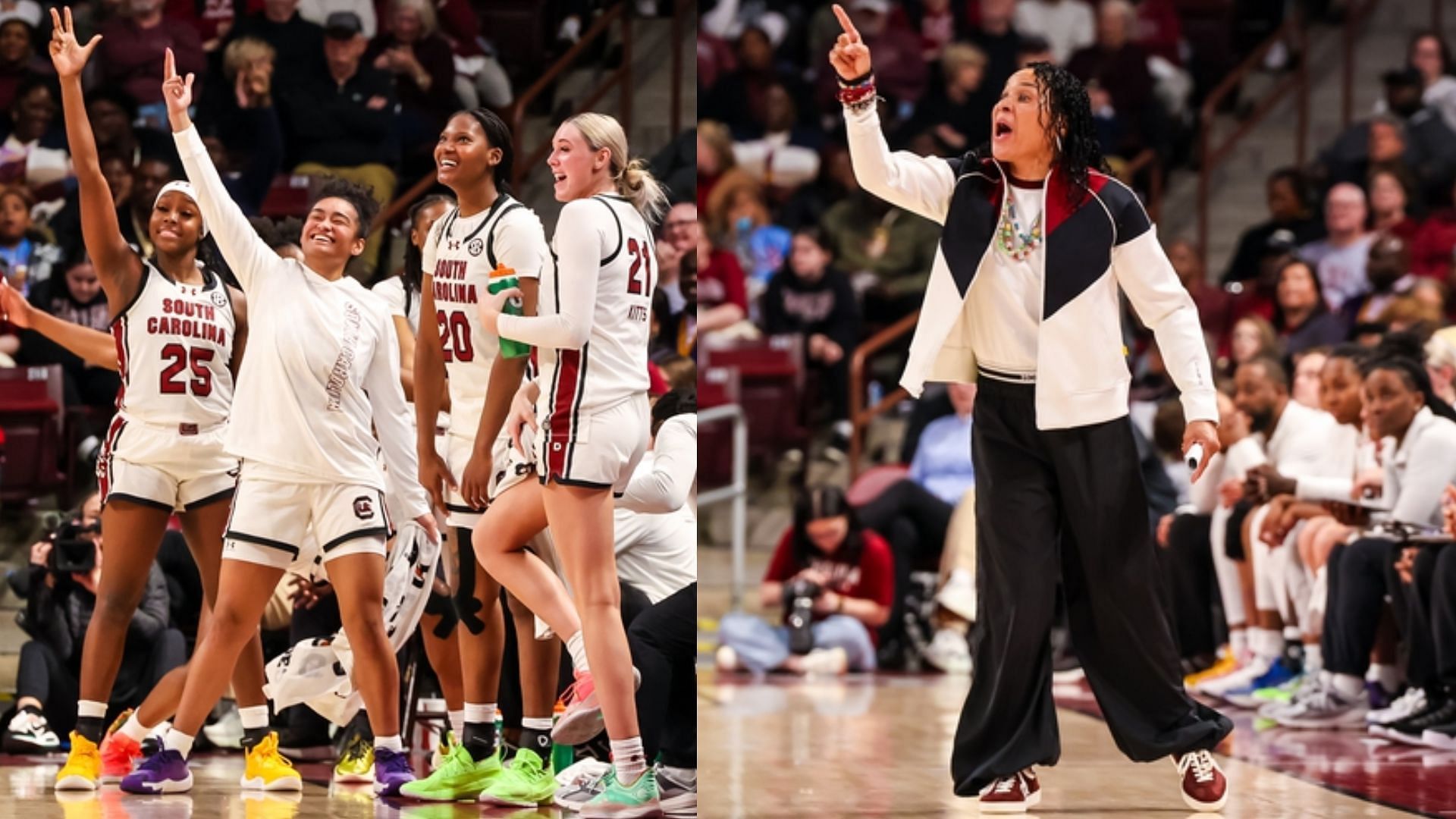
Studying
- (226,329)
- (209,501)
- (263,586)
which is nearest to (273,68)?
(226,329)

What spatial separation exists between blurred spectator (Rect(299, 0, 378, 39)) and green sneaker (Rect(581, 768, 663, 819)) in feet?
10.2

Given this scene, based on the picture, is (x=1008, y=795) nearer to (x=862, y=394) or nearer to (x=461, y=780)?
(x=461, y=780)

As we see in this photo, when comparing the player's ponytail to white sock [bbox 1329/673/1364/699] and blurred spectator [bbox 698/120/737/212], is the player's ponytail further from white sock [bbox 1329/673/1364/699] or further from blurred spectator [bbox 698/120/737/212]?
blurred spectator [bbox 698/120/737/212]

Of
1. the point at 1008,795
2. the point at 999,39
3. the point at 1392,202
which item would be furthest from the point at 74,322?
the point at 999,39

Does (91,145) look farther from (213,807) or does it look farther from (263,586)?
(213,807)

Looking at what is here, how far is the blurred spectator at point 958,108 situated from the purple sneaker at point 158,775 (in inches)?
310

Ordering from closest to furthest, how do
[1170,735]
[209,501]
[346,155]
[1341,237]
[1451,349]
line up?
[1170,735] → [209,501] → [346,155] → [1451,349] → [1341,237]

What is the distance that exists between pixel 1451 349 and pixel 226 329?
16.0 ft

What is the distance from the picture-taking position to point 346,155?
6.71m

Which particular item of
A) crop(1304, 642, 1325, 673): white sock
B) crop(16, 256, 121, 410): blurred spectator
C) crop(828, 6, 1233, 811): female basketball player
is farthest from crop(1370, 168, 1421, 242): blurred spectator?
crop(16, 256, 121, 410): blurred spectator

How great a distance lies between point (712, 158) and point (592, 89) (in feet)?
21.9

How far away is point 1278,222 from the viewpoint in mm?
11773

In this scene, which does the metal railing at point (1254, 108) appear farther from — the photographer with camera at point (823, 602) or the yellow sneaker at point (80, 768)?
the yellow sneaker at point (80, 768)

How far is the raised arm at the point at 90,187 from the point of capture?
216 inches
